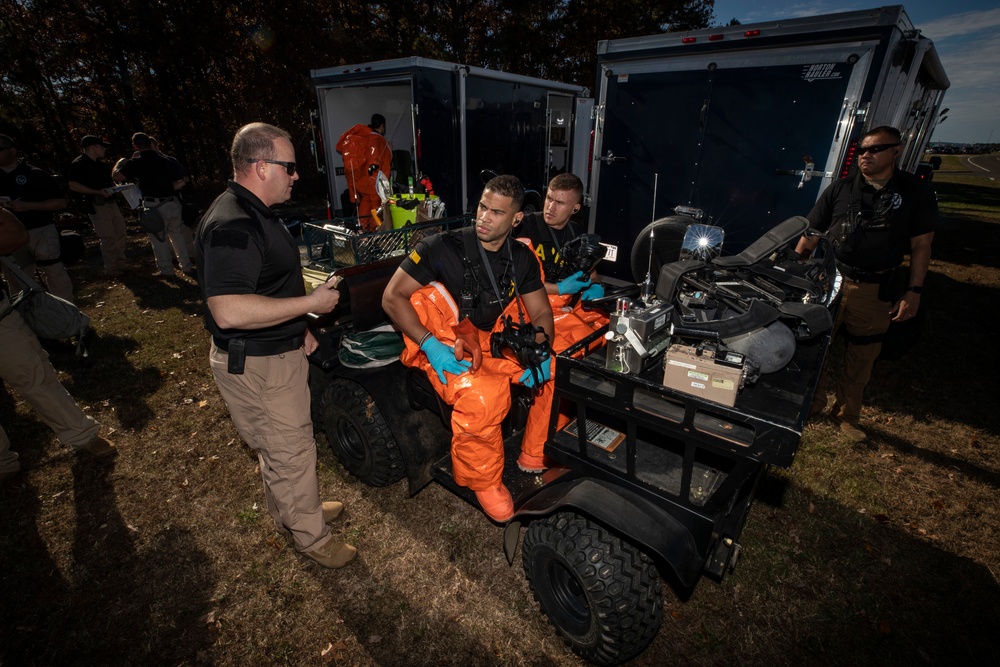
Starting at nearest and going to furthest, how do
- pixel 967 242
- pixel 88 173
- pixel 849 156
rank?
pixel 849 156
pixel 88 173
pixel 967 242

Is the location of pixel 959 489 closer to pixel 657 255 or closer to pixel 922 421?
pixel 922 421

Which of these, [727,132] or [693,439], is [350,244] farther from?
[727,132]

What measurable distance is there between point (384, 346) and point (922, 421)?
549cm

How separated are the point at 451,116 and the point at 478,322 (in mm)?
5875

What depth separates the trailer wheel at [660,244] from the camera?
331 cm

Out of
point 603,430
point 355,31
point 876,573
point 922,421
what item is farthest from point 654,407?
point 355,31

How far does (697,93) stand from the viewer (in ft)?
18.4

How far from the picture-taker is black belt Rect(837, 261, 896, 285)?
3.82 m

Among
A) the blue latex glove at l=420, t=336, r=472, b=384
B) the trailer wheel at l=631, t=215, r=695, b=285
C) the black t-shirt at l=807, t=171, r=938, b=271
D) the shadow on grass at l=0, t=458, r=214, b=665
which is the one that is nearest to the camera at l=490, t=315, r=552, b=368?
the blue latex glove at l=420, t=336, r=472, b=384

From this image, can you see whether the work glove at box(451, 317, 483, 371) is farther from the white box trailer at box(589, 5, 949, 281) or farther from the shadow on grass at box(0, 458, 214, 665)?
the shadow on grass at box(0, 458, 214, 665)

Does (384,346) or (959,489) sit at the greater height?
(384,346)

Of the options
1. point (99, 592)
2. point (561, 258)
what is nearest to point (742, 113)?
point (561, 258)

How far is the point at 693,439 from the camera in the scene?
192 cm


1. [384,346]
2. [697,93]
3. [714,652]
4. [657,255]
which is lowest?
[714,652]
